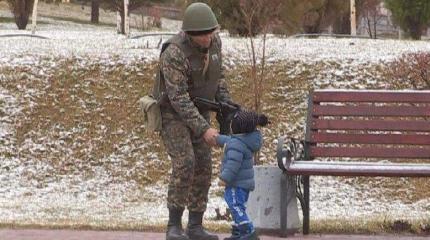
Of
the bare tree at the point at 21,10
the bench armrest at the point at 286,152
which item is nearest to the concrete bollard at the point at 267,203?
the bench armrest at the point at 286,152

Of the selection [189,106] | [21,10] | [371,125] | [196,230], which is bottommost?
[196,230]

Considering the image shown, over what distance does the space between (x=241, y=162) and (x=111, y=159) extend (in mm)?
7210

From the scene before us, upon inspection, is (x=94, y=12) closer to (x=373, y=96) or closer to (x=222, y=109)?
(x=373, y=96)

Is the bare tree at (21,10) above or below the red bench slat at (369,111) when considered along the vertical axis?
above

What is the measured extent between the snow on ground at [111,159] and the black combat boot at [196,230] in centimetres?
147

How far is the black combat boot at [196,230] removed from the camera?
696 cm

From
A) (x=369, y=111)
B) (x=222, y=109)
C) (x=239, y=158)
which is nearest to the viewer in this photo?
(x=239, y=158)

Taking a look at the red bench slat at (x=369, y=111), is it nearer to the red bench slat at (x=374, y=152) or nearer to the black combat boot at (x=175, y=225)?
the red bench slat at (x=374, y=152)

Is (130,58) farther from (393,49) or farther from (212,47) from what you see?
(212,47)

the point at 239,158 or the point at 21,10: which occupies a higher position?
the point at 21,10

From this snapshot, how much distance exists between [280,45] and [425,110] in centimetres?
919

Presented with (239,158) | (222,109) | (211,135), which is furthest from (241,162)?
(222,109)

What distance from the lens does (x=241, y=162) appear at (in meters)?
6.38

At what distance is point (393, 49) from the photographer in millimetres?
16844
